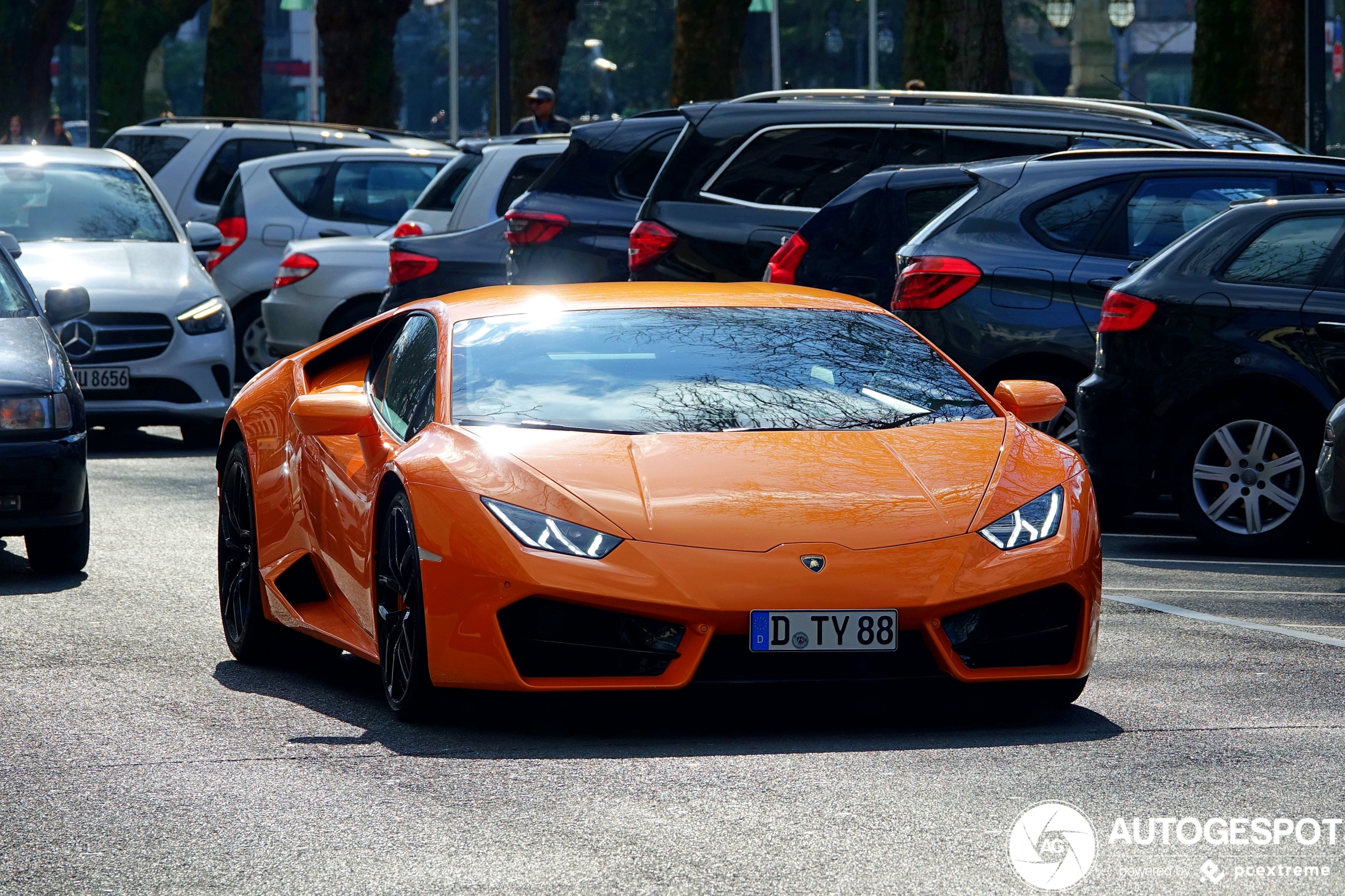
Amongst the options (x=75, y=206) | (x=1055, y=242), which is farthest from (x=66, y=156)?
(x=1055, y=242)

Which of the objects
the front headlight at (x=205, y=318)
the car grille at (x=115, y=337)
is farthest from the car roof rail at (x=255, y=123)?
the car grille at (x=115, y=337)

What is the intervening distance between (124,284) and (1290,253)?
7.88 m

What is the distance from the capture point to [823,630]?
6.25 meters

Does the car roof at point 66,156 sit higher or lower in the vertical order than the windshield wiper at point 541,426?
higher

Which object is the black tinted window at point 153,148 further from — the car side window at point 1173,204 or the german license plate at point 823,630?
the german license plate at point 823,630

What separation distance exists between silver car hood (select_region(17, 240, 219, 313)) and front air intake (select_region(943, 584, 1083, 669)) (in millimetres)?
9925

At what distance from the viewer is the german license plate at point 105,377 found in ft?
50.6

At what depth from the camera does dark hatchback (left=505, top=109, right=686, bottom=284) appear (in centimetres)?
1580

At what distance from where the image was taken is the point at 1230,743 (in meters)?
6.22

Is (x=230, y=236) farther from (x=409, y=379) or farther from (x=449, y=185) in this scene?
(x=409, y=379)

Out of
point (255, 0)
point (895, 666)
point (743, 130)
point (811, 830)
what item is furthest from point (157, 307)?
point (255, 0)

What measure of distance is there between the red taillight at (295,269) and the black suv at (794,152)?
14.3 ft

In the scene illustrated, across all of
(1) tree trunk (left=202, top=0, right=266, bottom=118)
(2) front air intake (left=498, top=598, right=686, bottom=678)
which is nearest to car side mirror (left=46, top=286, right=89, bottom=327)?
(2) front air intake (left=498, top=598, right=686, bottom=678)

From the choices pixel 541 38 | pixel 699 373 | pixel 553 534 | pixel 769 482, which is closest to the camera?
pixel 553 534
